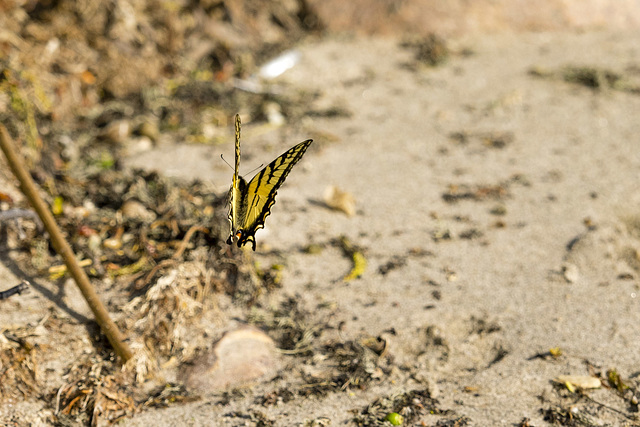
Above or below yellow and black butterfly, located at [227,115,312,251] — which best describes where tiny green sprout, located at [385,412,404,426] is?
below

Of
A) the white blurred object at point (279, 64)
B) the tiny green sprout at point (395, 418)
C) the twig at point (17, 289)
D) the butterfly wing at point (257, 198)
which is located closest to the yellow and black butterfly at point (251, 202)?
the butterfly wing at point (257, 198)

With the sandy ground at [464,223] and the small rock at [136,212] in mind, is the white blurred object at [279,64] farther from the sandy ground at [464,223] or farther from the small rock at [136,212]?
the small rock at [136,212]

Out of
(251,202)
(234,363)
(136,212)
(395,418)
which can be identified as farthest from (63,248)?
(395,418)

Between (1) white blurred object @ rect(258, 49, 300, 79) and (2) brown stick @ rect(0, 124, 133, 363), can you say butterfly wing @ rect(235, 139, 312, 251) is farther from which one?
(1) white blurred object @ rect(258, 49, 300, 79)

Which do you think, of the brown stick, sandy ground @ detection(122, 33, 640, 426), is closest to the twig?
the brown stick

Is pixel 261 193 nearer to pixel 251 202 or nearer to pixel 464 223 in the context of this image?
pixel 251 202

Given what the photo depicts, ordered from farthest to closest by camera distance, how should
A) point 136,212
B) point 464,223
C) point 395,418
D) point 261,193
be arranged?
point 464,223
point 136,212
point 395,418
point 261,193
